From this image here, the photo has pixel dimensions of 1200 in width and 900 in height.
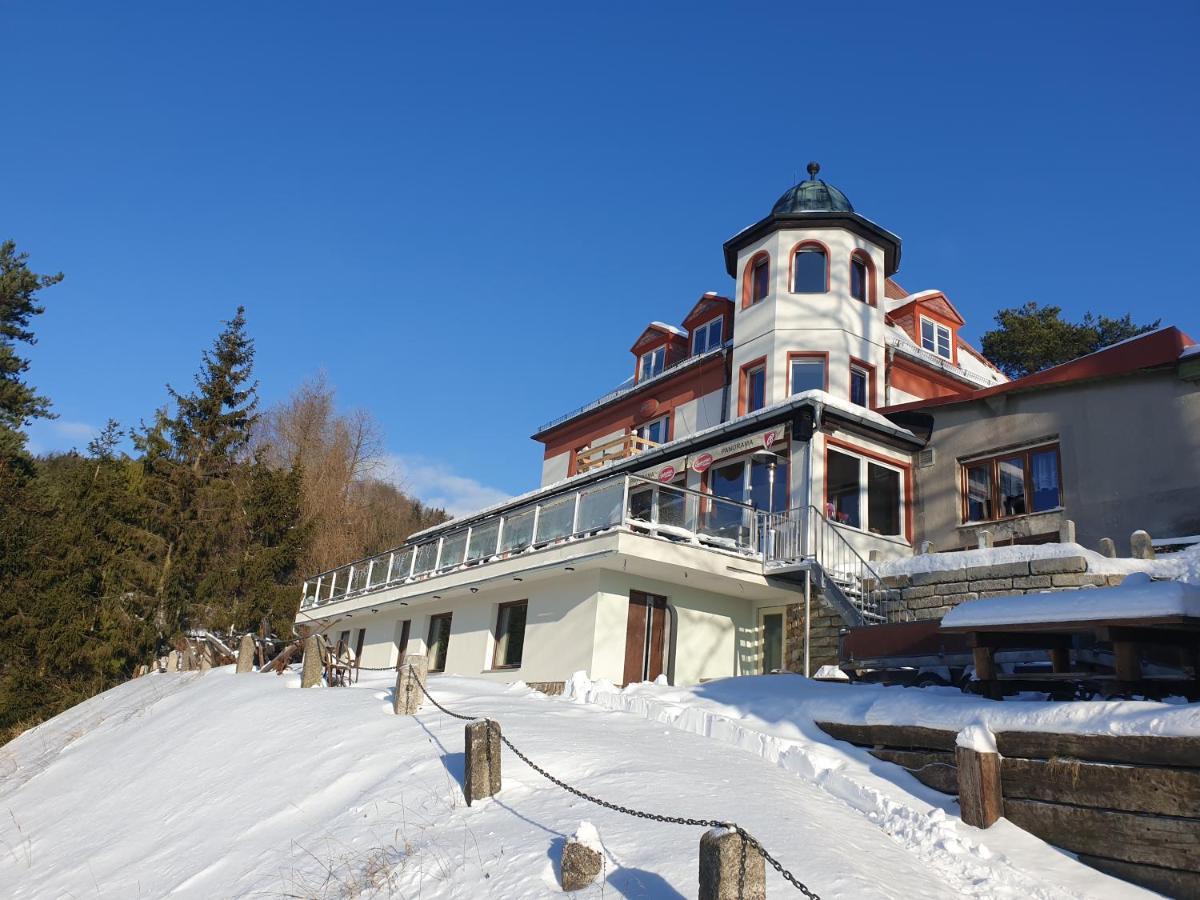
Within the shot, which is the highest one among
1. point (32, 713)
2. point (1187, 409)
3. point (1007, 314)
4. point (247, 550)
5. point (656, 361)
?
point (1007, 314)

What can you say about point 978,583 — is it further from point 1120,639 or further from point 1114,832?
point 1114,832

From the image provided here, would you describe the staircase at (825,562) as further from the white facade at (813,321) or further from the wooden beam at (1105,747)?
the wooden beam at (1105,747)

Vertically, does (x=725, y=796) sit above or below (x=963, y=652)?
below

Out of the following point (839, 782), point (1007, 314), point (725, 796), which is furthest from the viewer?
point (1007, 314)

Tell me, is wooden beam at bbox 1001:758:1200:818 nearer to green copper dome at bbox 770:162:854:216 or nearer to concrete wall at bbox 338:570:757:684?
concrete wall at bbox 338:570:757:684

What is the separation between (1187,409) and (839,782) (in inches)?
486

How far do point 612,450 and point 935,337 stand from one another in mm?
10543

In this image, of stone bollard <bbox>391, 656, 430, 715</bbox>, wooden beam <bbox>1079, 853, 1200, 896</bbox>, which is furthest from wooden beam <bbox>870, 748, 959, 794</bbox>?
stone bollard <bbox>391, 656, 430, 715</bbox>

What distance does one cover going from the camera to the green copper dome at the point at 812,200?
2484 centimetres

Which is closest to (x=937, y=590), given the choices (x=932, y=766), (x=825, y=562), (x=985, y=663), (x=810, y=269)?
(x=825, y=562)

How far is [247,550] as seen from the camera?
2997 centimetres

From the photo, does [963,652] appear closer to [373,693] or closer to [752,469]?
[373,693]

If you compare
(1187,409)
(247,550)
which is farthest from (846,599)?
(247,550)

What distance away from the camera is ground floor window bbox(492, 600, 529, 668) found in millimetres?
19531
